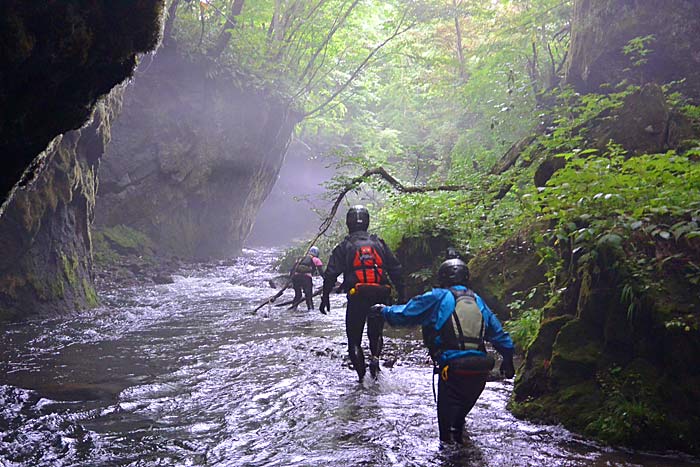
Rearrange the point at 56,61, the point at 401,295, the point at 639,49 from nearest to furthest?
the point at 56,61, the point at 401,295, the point at 639,49

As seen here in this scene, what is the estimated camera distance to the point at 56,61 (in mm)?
3955

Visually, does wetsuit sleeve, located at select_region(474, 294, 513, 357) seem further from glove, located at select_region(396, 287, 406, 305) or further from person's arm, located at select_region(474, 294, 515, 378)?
glove, located at select_region(396, 287, 406, 305)

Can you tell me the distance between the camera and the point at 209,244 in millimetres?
25922

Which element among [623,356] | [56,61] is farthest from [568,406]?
[56,61]

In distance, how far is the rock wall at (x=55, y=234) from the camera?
1046cm

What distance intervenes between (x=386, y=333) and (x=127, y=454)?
614cm

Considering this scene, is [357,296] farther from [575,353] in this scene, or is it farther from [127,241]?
[127,241]

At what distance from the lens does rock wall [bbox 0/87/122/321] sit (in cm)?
1046

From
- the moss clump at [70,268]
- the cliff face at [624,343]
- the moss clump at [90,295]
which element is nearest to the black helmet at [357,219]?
the cliff face at [624,343]

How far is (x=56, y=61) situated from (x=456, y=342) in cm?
381

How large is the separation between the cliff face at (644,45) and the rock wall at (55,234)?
9.77 metres

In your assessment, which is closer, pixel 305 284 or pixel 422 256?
pixel 422 256

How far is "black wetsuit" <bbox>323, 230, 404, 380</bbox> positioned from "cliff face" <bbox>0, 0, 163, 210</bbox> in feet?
10.7

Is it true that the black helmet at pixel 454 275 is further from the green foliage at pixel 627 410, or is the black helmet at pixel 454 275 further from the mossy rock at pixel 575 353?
the green foliage at pixel 627 410
